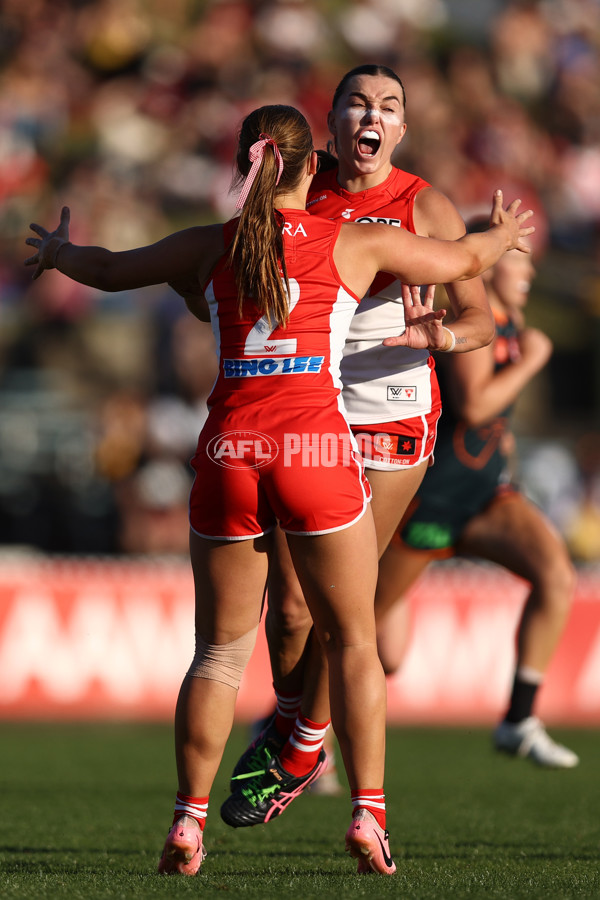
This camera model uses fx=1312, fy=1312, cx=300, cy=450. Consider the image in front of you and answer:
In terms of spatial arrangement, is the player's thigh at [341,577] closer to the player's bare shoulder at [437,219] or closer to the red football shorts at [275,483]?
the red football shorts at [275,483]

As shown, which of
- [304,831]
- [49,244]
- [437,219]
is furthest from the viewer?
[304,831]

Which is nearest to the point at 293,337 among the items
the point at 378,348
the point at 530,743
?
the point at 378,348

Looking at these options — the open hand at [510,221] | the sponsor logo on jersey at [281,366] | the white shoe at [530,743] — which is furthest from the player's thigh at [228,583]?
the white shoe at [530,743]

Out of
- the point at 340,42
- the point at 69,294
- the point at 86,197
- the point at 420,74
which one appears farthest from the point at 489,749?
the point at 340,42

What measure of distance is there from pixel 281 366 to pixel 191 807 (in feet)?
4.35

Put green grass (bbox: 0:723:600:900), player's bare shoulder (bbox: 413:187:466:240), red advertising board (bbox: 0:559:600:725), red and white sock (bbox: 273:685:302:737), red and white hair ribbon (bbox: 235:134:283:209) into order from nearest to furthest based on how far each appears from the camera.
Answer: green grass (bbox: 0:723:600:900) < red and white hair ribbon (bbox: 235:134:283:209) < player's bare shoulder (bbox: 413:187:466:240) < red and white sock (bbox: 273:685:302:737) < red advertising board (bbox: 0:559:600:725)

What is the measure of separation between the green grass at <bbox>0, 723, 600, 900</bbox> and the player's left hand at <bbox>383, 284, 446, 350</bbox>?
5.08 feet

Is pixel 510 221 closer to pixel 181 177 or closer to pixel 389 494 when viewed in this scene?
pixel 389 494

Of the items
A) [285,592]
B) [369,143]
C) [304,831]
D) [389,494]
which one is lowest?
[304,831]

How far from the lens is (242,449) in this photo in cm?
372

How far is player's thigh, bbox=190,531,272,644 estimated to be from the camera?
3.80m

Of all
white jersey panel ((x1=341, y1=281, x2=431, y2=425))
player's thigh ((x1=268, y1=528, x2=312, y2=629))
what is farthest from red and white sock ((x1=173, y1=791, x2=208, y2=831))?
white jersey panel ((x1=341, y1=281, x2=431, y2=425))

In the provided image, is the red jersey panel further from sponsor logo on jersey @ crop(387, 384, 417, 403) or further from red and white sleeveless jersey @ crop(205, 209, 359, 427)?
sponsor logo on jersey @ crop(387, 384, 417, 403)

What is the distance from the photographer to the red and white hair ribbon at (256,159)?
3.72 meters
